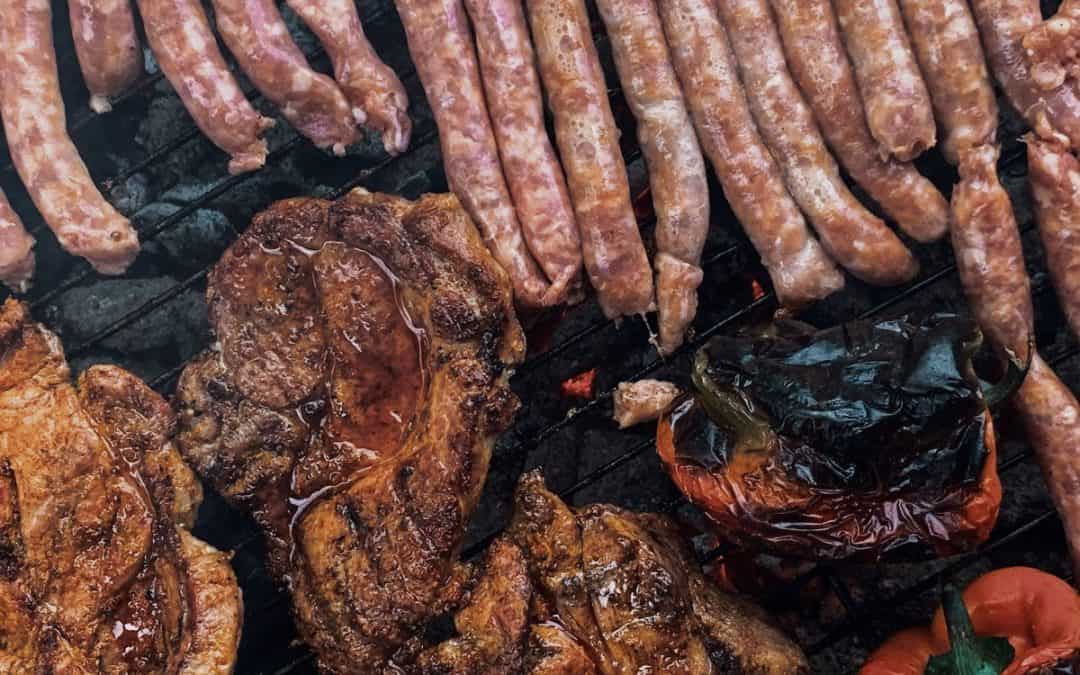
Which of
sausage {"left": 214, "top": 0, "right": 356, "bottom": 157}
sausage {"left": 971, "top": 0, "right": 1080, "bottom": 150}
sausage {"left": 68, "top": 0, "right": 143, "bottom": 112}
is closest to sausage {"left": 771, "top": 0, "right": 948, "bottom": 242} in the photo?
sausage {"left": 971, "top": 0, "right": 1080, "bottom": 150}

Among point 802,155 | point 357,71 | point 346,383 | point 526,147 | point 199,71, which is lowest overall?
point 346,383

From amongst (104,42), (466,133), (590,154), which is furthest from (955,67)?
(104,42)

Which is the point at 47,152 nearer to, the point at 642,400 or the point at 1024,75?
the point at 642,400

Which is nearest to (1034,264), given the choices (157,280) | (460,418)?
(460,418)

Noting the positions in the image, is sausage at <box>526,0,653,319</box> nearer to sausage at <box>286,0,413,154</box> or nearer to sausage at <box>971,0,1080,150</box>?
sausage at <box>286,0,413,154</box>

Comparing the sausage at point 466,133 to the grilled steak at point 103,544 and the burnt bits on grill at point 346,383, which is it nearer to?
the burnt bits on grill at point 346,383

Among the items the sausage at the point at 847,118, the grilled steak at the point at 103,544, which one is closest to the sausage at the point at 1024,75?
the sausage at the point at 847,118
